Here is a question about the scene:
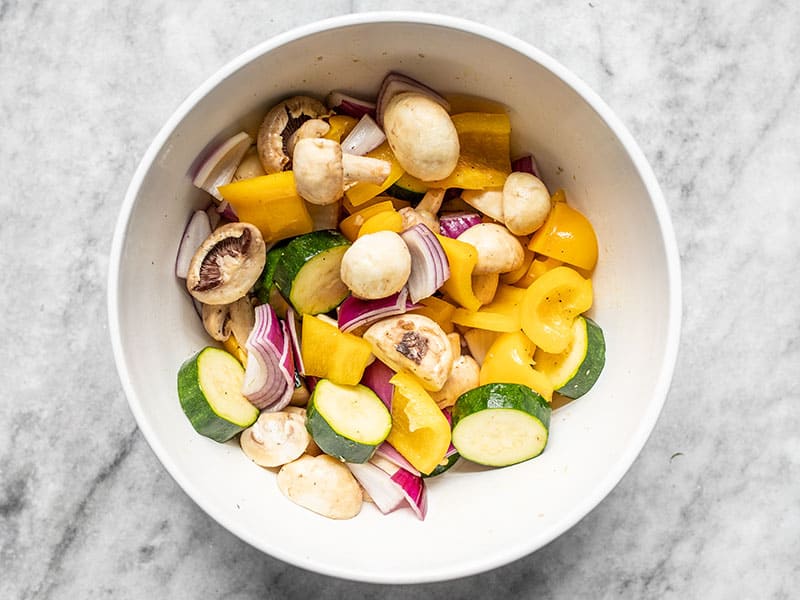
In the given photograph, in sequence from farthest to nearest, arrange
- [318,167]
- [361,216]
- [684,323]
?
[684,323] → [361,216] → [318,167]

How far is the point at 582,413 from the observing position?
129 cm

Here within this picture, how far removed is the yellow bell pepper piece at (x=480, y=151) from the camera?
4.23ft

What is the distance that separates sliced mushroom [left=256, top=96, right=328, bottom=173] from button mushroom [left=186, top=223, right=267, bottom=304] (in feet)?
0.35

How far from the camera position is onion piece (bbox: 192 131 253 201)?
4.06 feet

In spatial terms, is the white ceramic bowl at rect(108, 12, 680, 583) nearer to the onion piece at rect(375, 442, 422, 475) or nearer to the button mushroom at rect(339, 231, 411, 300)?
the onion piece at rect(375, 442, 422, 475)

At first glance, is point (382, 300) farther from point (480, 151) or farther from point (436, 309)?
point (480, 151)

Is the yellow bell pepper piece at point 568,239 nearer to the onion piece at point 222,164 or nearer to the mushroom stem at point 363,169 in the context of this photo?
the mushroom stem at point 363,169

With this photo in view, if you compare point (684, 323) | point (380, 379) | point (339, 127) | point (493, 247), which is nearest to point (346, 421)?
point (380, 379)

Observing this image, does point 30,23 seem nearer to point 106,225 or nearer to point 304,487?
point 106,225

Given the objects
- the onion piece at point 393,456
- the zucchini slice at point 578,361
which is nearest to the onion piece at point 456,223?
the zucchini slice at point 578,361

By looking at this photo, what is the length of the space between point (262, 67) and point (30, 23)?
0.53 meters

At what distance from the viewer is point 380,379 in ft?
4.26

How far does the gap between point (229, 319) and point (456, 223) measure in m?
0.36

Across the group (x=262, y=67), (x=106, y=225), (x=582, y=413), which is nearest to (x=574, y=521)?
(x=582, y=413)
